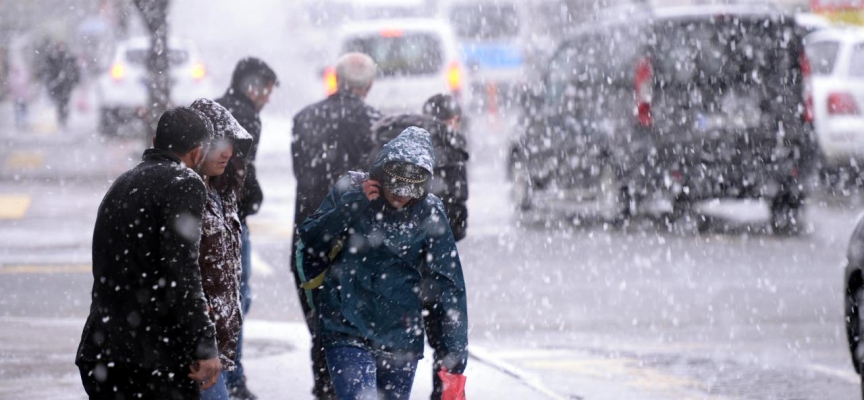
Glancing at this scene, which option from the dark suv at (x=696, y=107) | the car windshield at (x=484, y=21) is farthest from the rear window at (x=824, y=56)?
the car windshield at (x=484, y=21)

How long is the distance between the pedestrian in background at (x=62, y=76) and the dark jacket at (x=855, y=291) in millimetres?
24272

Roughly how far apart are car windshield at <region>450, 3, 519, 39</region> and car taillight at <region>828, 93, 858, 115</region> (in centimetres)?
1863

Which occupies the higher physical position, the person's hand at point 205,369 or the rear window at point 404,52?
the person's hand at point 205,369

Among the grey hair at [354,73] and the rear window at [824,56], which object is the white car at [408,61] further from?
the grey hair at [354,73]

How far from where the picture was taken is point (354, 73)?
302 inches

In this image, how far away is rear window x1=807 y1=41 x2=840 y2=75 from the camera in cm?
1772

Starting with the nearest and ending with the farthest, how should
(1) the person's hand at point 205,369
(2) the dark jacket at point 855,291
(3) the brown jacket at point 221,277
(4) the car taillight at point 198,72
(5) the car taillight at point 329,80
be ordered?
1. (1) the person's hand at point 205,369
2. (3) the brown jacket at point 221,277
3. (2) the dark jacket at point 855,291
4. (5) the car taillight at point 329,80
5. (4) the car taillight at point 198,72

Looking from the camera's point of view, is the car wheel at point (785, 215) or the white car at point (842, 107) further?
the white car at point (842, 107)

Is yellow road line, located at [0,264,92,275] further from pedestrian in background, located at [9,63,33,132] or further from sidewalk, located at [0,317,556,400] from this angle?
pedestrian in background, located at [9,63,33,132]

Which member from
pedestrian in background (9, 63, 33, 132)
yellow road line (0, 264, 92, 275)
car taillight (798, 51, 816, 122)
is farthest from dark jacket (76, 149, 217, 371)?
pedestrian in background (9, 63, 33, 132)

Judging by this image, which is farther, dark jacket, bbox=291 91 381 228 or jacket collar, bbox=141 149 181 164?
dark jacket, bbox=291 91 381 228

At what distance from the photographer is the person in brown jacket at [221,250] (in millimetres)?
4820

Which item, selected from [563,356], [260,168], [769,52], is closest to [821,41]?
[769,52]

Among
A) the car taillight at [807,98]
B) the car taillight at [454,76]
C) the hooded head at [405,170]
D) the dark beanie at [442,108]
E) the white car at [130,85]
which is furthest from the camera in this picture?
the white car at [130,85]
